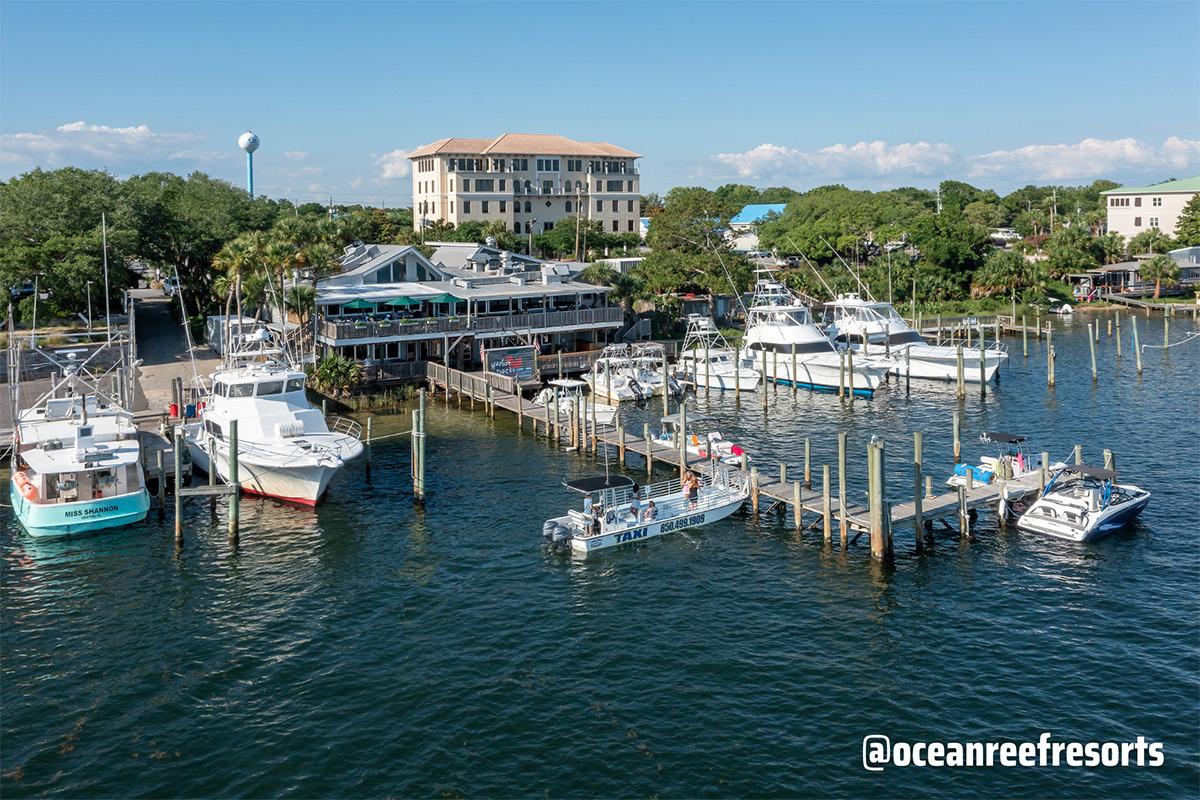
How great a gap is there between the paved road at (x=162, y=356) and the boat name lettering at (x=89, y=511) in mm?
12307

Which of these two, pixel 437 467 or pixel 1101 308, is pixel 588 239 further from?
pixel 437 467

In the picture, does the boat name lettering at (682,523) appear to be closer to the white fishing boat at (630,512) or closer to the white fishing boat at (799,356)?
the white fishing boat at (630,512)

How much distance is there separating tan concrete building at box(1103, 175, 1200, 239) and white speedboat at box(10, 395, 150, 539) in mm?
139777

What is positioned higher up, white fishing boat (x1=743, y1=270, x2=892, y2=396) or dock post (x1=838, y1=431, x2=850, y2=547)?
white fishing boat (x1=743, y1=270, x2=892, y2=396)

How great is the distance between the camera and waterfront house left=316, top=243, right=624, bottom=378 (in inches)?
2685

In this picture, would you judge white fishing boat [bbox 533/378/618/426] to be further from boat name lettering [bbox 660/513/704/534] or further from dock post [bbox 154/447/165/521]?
dock post [bbox 154/447/165/521]

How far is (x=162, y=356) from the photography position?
69.4 metres

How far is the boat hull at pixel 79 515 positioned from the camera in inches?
1559

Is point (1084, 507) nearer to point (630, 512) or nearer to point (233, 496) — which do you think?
point (630, 512)

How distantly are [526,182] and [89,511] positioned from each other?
100 meters

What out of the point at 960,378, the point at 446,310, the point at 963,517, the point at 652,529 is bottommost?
the point at 652,529

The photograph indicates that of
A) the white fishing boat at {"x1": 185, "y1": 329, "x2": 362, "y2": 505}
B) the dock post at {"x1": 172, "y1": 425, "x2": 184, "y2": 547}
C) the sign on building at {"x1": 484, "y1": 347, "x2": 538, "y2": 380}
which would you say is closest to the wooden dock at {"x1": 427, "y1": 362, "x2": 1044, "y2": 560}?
the sign on building at {"x1": 484, "y1": 347, "x2": 538, "y2": 380}

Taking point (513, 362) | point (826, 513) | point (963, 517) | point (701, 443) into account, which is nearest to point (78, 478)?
point (701, 443)

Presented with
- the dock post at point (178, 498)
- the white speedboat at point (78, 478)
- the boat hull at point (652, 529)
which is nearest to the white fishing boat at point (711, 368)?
the boat hull at point (652, 529)
